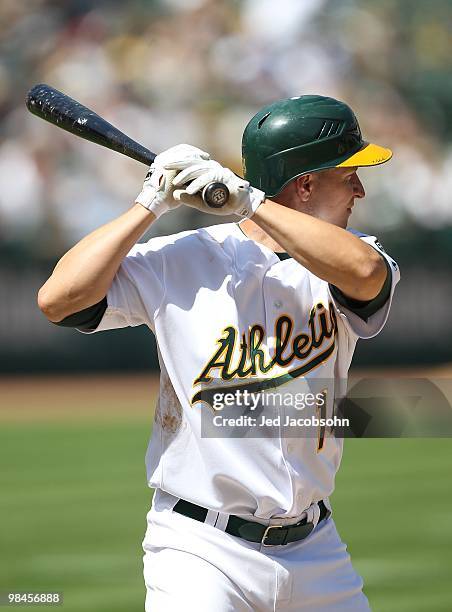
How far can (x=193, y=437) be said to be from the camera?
94.7 inches

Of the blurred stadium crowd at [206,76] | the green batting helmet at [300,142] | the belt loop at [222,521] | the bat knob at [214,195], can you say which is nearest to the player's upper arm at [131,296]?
the bat knob at [214,195]

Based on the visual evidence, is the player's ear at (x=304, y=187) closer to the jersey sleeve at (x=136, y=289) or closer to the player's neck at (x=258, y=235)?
the player's neck at (x=258, y=235)

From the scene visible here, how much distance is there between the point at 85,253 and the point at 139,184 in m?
11.6

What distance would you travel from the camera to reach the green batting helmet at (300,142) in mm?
2609

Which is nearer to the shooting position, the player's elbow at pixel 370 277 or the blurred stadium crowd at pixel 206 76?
the player's elbow at pixel 370 277

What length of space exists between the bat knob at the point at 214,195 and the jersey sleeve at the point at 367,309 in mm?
378

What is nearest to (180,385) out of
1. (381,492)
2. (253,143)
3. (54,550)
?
(253,143)

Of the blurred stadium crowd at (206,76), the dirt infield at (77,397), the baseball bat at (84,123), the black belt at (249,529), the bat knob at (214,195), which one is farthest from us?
the blurred stadium crowd at (206,76)

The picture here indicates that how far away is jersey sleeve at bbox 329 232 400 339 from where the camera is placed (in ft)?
8.11

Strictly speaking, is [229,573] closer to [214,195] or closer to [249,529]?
[249,529]

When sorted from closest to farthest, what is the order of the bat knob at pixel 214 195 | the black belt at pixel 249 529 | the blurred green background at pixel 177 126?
the bat knob at pixel 214 195, the black belt at pixel 249 529, the blurred green background at pixel 177 126

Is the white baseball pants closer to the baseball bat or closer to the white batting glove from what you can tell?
the white batting glove

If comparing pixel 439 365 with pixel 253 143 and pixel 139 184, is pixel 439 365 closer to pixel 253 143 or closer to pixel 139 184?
pixel 139 184

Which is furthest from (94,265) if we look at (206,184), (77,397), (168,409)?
(77,397)
